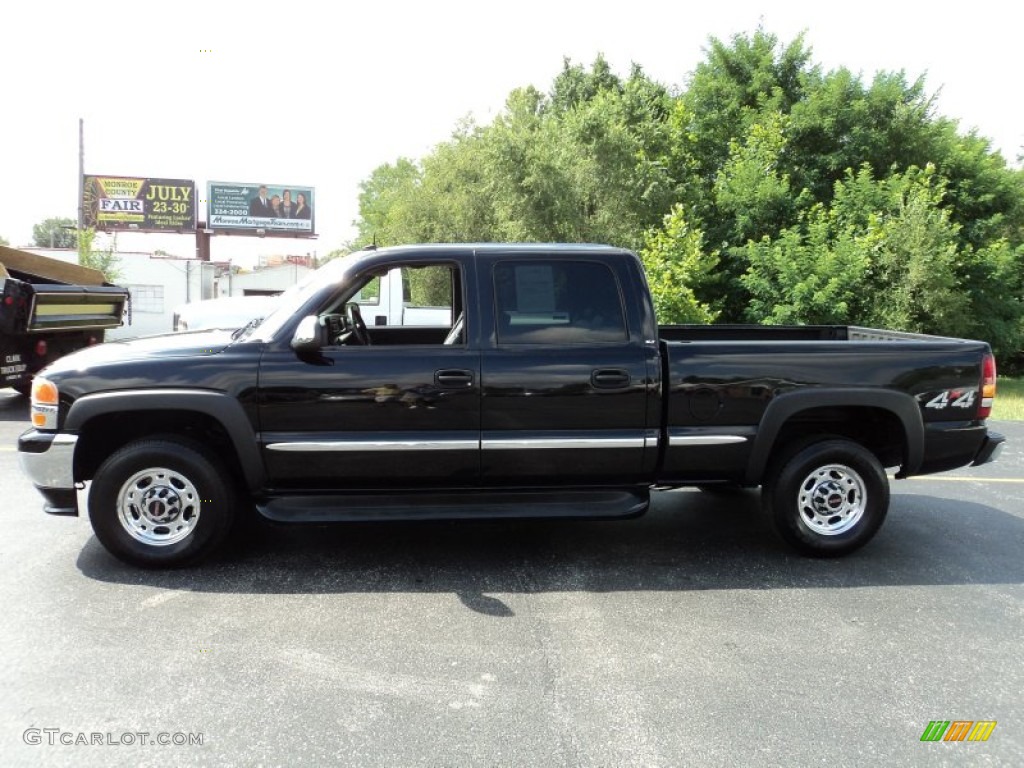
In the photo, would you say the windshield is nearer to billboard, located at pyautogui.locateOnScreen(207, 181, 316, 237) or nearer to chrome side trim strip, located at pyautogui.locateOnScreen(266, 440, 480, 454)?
chrome side trim strip, located at pyautogui.locateOnScreen(266, 440, 480, 454)

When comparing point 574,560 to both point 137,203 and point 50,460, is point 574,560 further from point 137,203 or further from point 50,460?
point 137,203

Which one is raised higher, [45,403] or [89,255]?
[89,255]

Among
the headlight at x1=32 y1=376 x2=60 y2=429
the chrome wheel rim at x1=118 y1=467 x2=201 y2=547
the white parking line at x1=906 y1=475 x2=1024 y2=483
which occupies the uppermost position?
the headlight at x1=32 y1=376 x2=60 y2=429

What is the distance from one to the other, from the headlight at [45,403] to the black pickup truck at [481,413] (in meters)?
0.01

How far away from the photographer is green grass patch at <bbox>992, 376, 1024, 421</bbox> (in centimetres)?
1262

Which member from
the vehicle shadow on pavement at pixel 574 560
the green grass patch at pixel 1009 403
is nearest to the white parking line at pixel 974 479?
the vehicle shadow on pavement at pixel 574 560

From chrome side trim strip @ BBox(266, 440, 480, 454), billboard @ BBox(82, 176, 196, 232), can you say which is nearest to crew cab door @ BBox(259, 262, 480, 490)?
chrome side trim strip @ BBox(266, 440, 480, 454)

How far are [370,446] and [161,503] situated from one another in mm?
1294

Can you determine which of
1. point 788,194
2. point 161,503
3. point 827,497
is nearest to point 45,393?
point 161,503

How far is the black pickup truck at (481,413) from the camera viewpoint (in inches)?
177

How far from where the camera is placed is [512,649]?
3.70 m

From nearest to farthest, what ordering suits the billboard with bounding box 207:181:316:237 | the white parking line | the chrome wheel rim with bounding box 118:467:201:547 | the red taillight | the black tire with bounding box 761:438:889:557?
the chrome wheel rim with bounding box 118:467:201:547, the black tire with bounding box 761:438:889:557, the red taillight, the white parking line, the billboard with bounding box 207:181:316:237

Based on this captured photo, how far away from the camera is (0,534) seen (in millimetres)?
5277

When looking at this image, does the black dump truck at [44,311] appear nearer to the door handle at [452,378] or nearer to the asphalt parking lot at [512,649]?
the asphalt parking lot at [512,649]
